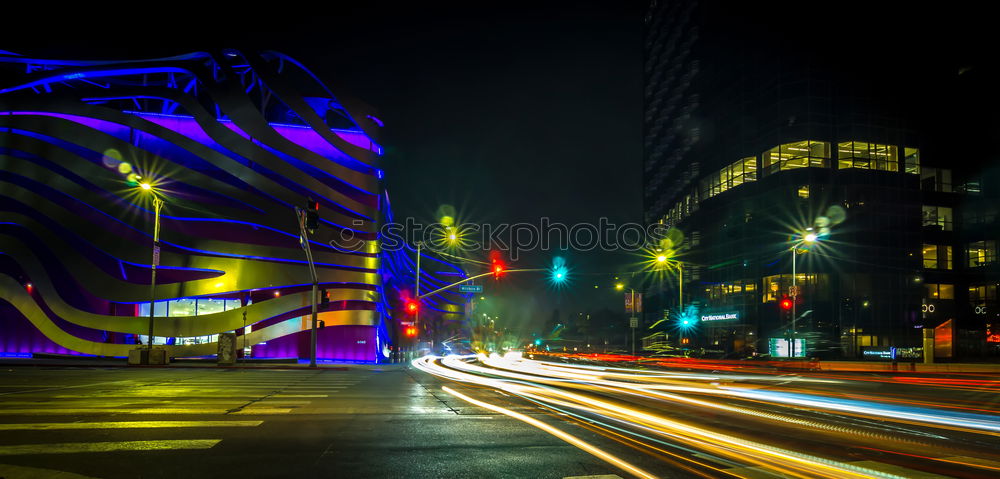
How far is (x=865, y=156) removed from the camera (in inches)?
2120

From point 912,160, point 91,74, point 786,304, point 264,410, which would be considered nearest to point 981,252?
point 912,160

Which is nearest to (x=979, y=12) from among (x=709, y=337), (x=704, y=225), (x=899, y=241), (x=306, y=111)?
(x=899, y=241)

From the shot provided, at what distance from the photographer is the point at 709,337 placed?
209 ft

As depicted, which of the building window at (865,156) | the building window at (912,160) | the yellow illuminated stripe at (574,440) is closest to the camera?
the yellow illuminated stripe at (574,440)

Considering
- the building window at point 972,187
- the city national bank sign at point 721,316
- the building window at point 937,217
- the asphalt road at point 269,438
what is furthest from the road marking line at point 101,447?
the building window at point 972,187

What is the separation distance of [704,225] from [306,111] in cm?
4140

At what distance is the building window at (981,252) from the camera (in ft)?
185

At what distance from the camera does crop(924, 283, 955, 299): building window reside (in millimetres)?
55938

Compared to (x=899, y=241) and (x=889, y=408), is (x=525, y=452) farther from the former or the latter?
(x=899, y=241)

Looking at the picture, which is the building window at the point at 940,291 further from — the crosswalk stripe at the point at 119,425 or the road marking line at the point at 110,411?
the crosswalk stripe at the point at 119,425

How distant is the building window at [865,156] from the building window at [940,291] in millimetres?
11439

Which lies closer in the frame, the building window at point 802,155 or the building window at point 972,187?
the building window at point 802,155

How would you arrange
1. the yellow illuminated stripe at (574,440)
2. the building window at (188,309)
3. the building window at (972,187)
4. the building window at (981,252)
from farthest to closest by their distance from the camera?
the building window at (972,187) → the building window at (981,252) → the building window at (188,309) → the yellow illuminated stripe at (574,440)

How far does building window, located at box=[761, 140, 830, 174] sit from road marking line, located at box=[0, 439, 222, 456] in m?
54.5
